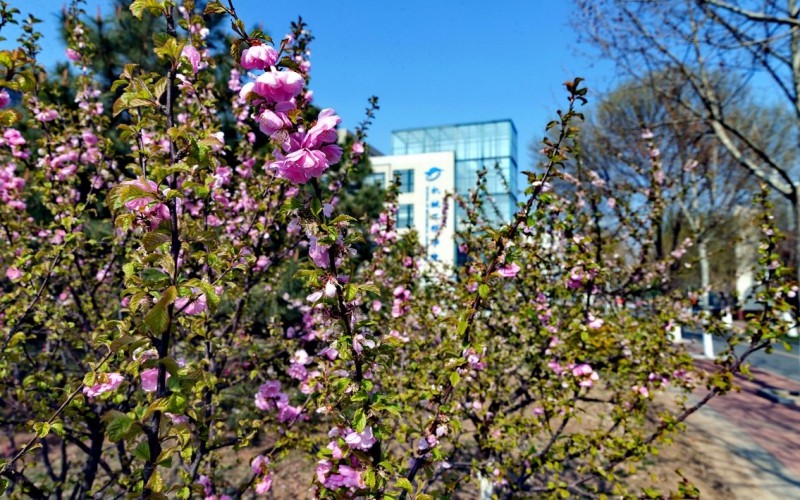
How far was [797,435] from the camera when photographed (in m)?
7.23

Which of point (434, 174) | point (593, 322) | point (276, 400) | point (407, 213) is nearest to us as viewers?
point (276, 400)

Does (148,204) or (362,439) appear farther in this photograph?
(362,439)

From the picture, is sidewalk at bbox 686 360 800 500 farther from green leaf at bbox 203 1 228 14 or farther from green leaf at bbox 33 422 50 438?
green leaf at bbox 203 1 228 14

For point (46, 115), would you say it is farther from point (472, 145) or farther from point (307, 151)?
point (472, 145)

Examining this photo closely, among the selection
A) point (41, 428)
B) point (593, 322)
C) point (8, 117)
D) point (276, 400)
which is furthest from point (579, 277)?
point (8, 117)

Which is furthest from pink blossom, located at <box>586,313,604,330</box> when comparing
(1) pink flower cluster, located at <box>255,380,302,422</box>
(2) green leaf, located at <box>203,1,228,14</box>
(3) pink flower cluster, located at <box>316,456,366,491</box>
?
(2) green leaf, located at <box>203,1,228,14</box>

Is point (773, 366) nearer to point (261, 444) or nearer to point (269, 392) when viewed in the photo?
point (261, 444)

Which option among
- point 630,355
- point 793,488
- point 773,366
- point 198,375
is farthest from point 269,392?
point 773,366

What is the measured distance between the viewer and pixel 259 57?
1.18m

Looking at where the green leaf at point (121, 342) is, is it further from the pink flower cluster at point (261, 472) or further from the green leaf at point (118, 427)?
the pink flower cluster at point (261, 472)

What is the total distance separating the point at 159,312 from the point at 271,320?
95.8 inches

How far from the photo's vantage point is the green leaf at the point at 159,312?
116cm

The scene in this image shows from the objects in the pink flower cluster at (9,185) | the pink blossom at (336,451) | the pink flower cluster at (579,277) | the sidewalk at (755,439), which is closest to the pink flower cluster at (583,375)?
the pink flower cluster at (579,277)

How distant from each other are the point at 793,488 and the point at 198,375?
695 cm
